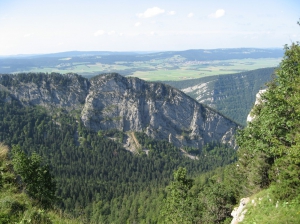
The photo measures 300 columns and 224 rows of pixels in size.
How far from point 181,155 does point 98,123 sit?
234 ft

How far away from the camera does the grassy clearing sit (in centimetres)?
1792

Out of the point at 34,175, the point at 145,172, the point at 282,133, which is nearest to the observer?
the point at 282,133

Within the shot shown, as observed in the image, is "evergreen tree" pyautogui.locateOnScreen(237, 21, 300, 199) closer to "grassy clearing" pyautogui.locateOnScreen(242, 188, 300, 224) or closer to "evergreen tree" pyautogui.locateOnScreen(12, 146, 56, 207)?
"grassy clearing" pyautogui.locateOnScreen(242, 188, 300, 224)

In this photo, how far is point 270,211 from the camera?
20.7 meters

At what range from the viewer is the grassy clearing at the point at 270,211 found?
58.8 ft

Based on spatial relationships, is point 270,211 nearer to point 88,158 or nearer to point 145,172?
point 145,172

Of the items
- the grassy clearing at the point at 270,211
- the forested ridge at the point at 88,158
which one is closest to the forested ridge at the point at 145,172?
the grassy clearing at the point at 270,211

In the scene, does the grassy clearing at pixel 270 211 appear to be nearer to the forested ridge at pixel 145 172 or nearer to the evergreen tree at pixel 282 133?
the forested ridge at pixel 145 172

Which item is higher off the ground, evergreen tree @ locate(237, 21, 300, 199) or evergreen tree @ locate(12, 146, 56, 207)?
evergreen tree @ locate(237, 21, 300, 199)

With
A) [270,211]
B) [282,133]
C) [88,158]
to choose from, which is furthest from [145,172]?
[270,211]

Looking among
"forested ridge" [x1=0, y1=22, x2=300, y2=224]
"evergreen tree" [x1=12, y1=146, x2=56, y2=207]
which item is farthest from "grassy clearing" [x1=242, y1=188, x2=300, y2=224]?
"evergreen tree" [x1=12, y1=146, x2=56, y2=207]

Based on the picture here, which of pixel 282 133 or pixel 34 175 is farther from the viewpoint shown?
pixel 34 175

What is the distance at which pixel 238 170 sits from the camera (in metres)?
42.4

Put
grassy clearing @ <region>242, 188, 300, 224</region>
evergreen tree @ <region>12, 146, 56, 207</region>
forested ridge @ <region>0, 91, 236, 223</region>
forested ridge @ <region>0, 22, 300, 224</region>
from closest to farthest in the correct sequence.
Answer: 1. grassy clearing @ <region>242, 188, 300, 224</region>
2. forested ridge @ <region>0, 22, 300, 224</region>
3. evergreen tree @ <region>12, 146, 56, 207</region>
4. forested ridge @ <region>0, 91, 236, 223</region>
